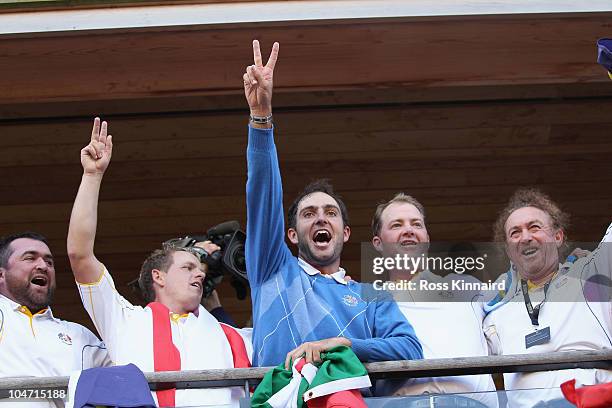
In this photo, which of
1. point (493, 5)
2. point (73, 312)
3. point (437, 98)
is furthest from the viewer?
point (73, 312)

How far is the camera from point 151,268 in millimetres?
5473

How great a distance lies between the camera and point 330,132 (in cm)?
709

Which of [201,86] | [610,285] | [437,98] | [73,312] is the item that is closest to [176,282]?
[201,86]

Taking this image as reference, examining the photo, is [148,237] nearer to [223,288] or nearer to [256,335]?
[223,288]

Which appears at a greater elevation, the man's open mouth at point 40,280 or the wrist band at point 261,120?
the wrist band at point 261,120

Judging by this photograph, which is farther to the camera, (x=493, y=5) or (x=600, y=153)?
(x=600, y=153)

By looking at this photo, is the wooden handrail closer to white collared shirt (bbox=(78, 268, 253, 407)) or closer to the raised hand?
white collared shirt (bbox=(78, 268, 253, 407))

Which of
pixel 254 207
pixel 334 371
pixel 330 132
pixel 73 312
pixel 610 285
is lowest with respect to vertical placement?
pixel 334 371

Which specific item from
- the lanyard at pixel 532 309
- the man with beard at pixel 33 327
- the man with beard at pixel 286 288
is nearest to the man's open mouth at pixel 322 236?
the man with beard at pixel 286 288

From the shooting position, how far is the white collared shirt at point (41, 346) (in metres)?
4.92

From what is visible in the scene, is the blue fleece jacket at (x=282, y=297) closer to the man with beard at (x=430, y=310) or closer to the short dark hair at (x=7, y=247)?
the man with beard at (x=430, y=310)

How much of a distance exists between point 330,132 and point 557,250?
236 cm

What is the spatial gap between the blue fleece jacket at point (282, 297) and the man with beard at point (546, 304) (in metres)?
0.36

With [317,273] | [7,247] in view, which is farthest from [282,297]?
[7,247]
